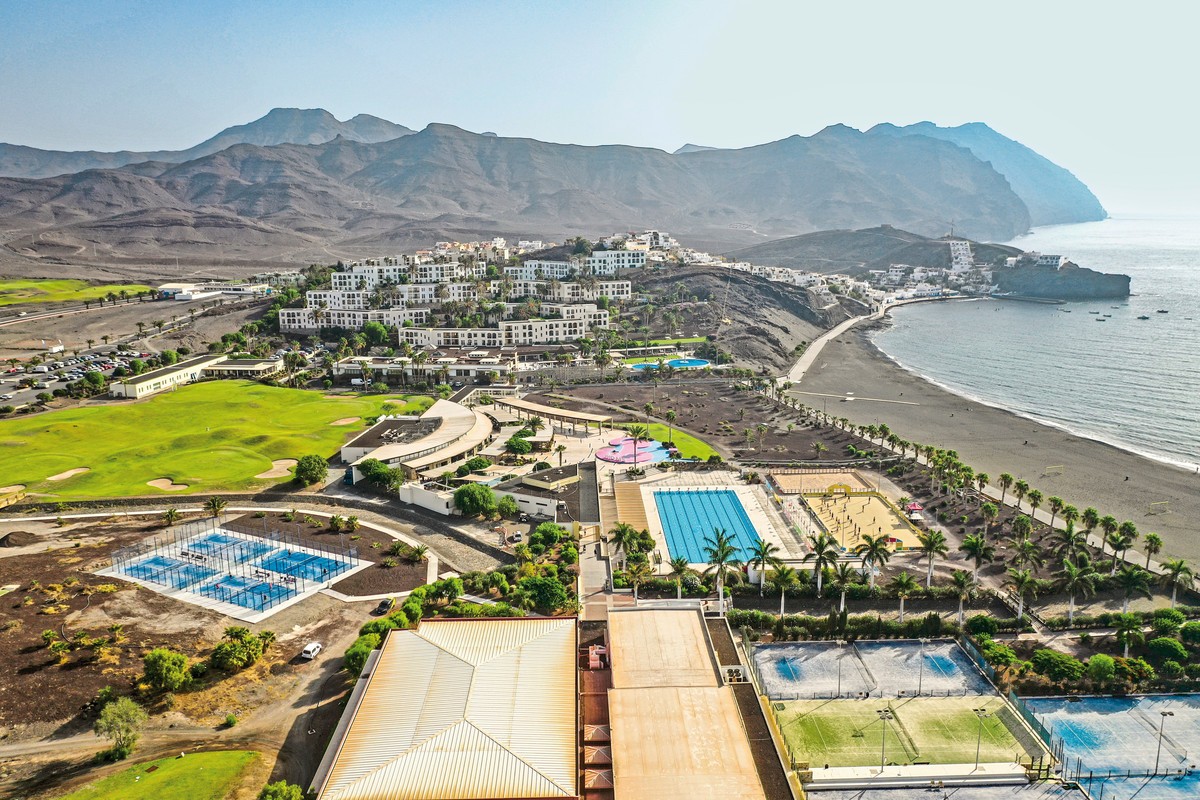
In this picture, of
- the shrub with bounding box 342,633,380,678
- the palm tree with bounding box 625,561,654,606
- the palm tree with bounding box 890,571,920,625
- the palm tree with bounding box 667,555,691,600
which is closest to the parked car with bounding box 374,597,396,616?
the shrub with bounding box 342,633,380,678

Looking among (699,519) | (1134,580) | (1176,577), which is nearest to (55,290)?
(699,519)

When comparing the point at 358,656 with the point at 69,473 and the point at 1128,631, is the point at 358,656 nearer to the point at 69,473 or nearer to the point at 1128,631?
the point at 1128,631

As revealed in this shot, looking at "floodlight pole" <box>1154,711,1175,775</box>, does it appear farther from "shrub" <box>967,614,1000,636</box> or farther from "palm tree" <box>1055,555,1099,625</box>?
"palm tree" <box>1055,555,1099,625</box>

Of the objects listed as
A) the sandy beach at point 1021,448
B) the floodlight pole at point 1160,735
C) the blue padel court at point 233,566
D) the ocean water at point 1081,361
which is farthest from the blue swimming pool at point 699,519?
the ocean water at point 1081,361

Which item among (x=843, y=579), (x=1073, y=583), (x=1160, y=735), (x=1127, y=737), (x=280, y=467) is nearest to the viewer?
(x=1160, y=735)

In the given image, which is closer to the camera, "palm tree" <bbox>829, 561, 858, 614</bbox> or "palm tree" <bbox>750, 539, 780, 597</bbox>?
"palm tree" <bbox>829, 561, 858, 614</bbox>

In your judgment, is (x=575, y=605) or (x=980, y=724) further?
(x=575, y=605)

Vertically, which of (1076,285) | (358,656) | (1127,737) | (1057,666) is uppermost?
(1076,285)
